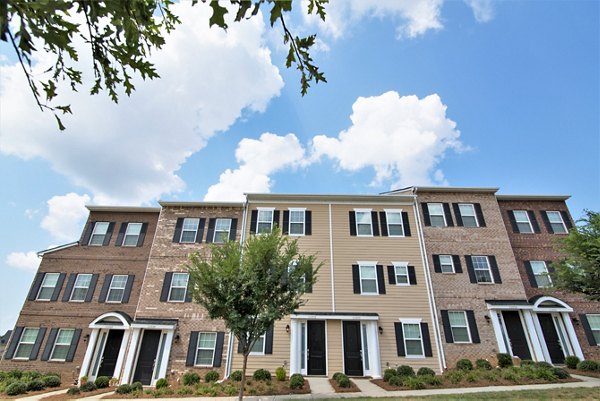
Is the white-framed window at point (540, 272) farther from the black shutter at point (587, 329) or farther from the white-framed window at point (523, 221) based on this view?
the black shutter at point (587, 329)

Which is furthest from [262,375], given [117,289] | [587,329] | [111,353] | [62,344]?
[587,329]

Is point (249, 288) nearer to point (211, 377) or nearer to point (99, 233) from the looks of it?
point (211, 377)

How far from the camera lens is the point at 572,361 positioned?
14.1 m

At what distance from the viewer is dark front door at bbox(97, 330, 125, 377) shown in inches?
586

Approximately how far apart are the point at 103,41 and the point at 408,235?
659 inches

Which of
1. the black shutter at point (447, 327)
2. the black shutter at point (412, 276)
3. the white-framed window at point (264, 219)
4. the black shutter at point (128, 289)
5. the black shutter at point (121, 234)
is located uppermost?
the white-framed window at point (264, 219)

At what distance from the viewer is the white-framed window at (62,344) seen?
1508 cm

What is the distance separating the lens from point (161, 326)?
14.6 metres

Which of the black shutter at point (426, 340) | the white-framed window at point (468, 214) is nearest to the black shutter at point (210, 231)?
the black shutter at point (426, 340)

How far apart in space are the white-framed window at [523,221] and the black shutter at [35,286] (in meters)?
26.9

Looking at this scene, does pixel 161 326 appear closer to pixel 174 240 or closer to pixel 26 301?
pixel 174 240

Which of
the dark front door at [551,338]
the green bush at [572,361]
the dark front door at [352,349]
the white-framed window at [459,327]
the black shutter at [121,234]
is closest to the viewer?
the green bush at [572,361]

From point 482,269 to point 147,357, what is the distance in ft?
57.4

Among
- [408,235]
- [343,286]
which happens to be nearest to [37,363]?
[343,286]
